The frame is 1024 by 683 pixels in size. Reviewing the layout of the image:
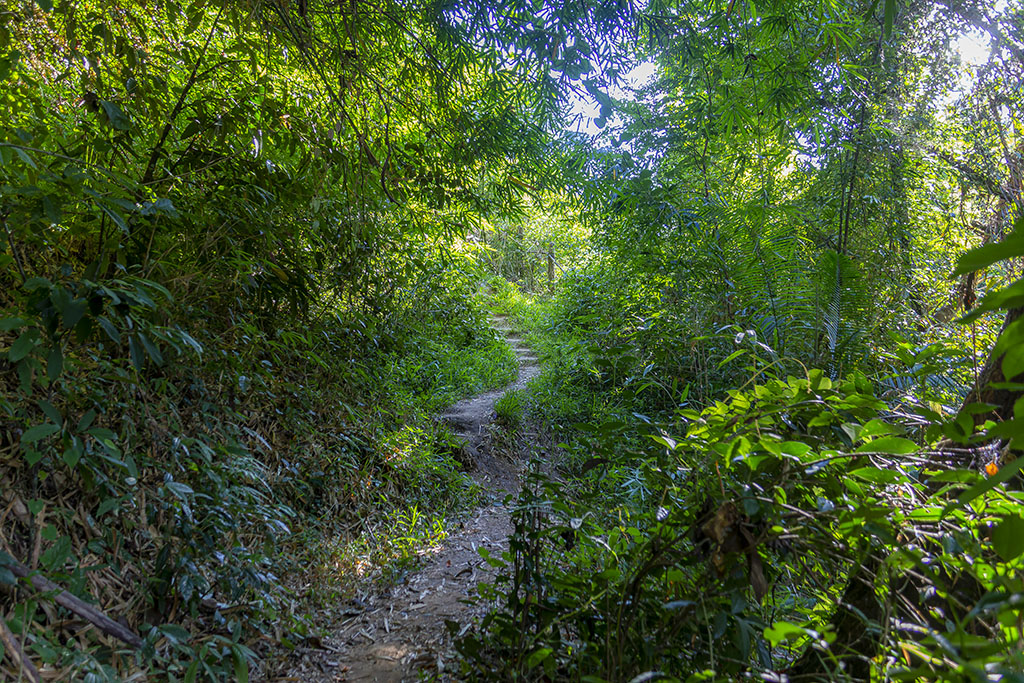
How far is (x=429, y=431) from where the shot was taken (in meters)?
4.50

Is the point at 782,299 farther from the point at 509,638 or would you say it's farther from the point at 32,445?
the point at 32,445

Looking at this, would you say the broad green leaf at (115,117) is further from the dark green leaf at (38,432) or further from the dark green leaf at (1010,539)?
the dark green leaf at (1010,539)

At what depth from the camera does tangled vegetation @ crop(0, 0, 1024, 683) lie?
3.44ft

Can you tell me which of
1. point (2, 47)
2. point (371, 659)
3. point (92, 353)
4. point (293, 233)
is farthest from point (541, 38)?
point (371, 659)

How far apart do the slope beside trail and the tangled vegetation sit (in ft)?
0.51

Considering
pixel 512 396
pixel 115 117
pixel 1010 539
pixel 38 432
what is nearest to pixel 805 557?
pixel 1010 539

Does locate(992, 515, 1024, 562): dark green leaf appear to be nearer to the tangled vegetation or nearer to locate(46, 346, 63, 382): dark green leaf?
the tangled vegetation

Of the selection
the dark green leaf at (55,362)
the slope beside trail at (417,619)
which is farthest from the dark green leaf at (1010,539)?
the dark green leaf at (55,362)

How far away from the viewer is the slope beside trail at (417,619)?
2109 mm

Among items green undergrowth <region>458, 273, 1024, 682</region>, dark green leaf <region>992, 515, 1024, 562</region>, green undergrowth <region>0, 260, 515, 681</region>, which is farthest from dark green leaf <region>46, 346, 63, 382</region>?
dark green leaf <region>992, 515, 1024, 562</region>

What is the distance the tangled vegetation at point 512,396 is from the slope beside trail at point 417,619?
0.15 meters

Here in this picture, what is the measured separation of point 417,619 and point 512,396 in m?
3.04

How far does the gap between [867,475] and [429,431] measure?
151 inches

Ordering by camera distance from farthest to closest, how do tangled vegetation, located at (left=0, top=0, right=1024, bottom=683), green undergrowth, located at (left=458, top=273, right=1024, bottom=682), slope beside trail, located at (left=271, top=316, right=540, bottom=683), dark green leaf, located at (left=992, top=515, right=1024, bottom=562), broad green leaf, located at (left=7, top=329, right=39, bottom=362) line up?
slope beside trail, located at (left=271, top=316, right=540, bottom=683) → broad green leaf, located at (left=7, top=329, right=39, bottom=362) → tangled vegetation, located at (left=0, top=0, right=1024, bottom=683) → green undergrowth, located at (left=458, top=273, right=1024, bottom=682) → dark green leaf, located at (left=992, top=515, right=1024, bottom=562)
